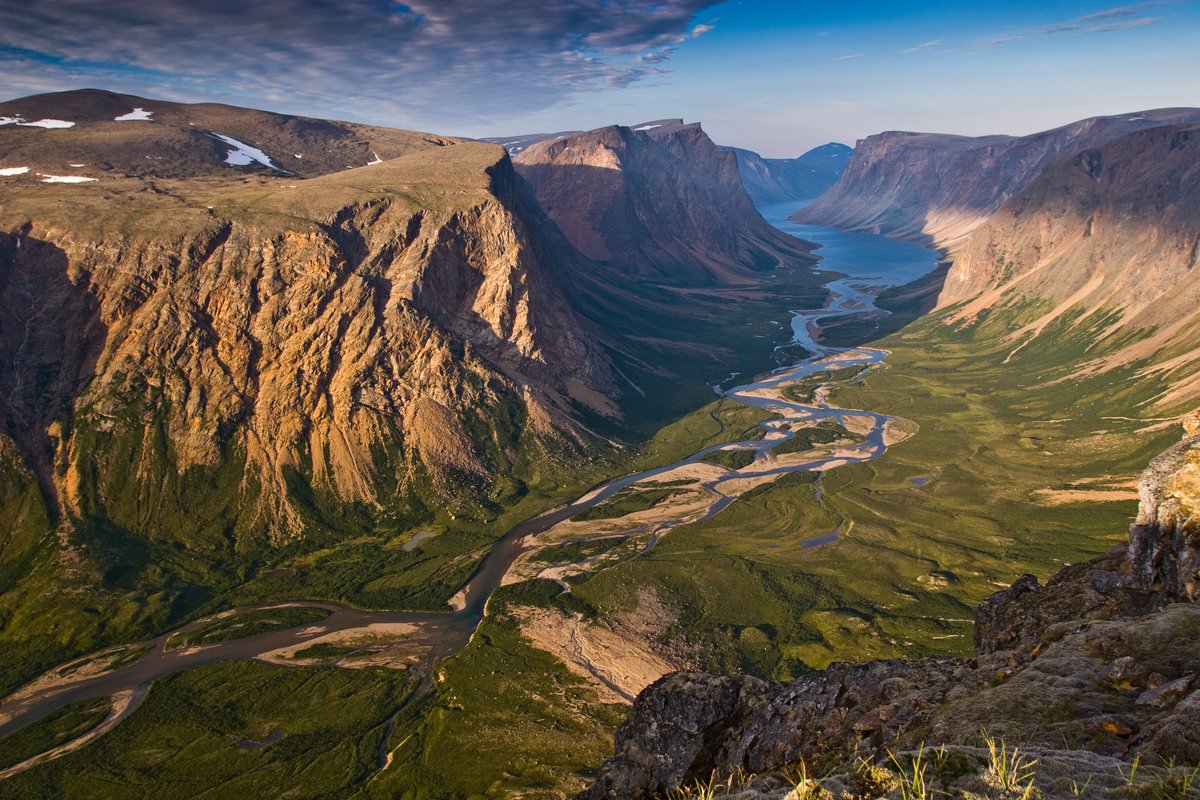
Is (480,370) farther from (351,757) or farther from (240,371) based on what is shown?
(351,757)

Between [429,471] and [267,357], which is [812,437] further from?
[267,357]

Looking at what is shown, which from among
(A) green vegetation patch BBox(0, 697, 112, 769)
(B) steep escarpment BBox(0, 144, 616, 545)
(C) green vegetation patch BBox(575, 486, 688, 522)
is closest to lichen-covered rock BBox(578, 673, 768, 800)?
(A) green vegetation patch BBox(0, 697, 112, 769)

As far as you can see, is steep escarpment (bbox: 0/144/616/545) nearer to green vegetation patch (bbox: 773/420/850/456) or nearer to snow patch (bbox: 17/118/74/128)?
green vegetation patch (bbox: 773/420/850/456)

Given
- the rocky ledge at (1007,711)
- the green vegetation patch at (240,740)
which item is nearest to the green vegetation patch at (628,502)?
the green vegetation patch at (240,740)

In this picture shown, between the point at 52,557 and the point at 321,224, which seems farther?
the point at 321,224

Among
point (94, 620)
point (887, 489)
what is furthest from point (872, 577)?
point (94, 620)

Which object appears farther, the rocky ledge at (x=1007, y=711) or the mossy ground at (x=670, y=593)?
the mossy ground at (x=670, y=593)

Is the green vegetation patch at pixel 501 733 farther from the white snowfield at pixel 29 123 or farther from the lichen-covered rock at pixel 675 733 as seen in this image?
the white snowfield at pixel 29 123
